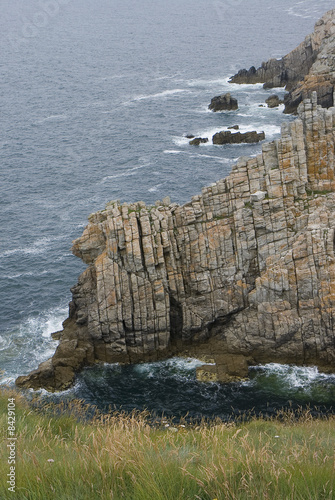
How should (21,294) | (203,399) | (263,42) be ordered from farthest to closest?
1. (263,42)
2. (21,294)
3. (203,399)

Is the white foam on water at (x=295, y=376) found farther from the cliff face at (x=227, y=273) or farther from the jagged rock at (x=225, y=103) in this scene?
the jagged rock at (x=225, y=103)

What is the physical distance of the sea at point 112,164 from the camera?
49.7 metres

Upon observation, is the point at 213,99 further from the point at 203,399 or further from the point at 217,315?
the point at 203,399

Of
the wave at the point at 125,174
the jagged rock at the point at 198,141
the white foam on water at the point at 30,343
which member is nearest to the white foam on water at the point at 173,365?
the white foam on water at the point at 30,343

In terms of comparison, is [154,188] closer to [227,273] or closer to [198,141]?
[198,141]

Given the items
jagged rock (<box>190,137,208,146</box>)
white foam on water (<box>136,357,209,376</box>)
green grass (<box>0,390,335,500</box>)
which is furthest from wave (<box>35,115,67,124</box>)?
green grass (<box>0,390,335,500</box>)

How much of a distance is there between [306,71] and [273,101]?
14.8 meters

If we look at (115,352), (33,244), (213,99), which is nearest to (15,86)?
(213,99)

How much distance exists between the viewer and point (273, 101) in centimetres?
12594

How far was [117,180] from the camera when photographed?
9550cm

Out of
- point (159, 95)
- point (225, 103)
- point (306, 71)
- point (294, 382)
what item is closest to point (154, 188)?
point (225, 103)

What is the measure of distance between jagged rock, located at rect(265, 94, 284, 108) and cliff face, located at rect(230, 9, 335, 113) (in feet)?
9.35

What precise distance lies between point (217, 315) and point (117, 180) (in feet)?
153

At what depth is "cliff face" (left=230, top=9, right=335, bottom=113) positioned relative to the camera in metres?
115
